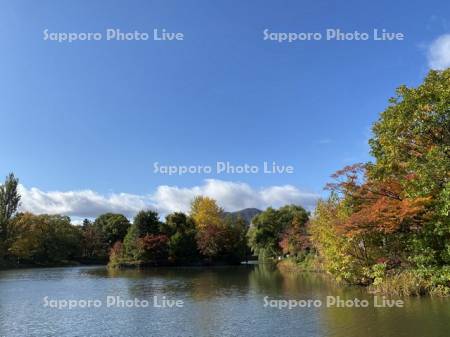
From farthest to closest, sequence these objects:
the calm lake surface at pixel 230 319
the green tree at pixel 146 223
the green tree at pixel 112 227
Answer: the green tree at pixel 112 227 < the green tree at pixel 146 223 < the calm lake surface at pixel 230 319

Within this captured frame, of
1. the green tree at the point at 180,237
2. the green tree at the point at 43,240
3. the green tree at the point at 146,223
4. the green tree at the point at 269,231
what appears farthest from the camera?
the green tree at the point at 43,240

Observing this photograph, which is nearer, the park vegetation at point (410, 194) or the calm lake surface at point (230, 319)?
the calm lake surface at point (230, 319)

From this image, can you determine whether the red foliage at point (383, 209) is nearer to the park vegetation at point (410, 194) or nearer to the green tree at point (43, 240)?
the park vegetation at point (410, 194)

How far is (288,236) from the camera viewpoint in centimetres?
5003

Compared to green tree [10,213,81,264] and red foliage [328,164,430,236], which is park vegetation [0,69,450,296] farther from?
green tree [10,213,81,264]

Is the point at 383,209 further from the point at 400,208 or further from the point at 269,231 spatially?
the point at 269,231

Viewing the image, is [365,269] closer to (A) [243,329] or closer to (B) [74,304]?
(A) [243,329]

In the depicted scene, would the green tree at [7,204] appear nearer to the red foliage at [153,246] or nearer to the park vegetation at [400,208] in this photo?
the red foliage at [153,246]

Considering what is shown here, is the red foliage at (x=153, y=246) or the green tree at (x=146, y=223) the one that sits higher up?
the green tree at (x=146, y=223)

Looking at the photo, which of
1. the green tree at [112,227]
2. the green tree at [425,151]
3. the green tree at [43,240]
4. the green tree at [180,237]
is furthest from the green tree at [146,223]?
the green tree at [425,151]

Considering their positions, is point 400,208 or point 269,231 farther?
point 269,231

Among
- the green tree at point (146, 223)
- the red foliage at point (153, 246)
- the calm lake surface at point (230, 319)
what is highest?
A: the green tree at point (146, 223)

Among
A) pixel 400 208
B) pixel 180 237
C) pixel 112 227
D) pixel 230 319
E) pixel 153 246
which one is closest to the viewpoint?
pixel 230 319

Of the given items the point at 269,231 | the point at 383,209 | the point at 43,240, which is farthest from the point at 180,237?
the point at 383,209
